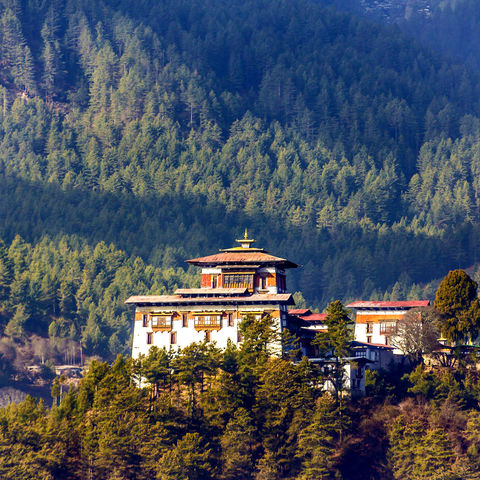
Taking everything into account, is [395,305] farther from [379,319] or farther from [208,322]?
[208,322]

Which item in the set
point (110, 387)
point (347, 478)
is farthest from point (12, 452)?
point (347, 478)

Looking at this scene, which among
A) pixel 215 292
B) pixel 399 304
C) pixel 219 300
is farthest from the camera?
pixel 399 304

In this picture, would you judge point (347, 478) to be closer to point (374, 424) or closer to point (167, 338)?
point (374, 424)

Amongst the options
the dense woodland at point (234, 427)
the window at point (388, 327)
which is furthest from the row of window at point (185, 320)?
the window at point (388, 327)

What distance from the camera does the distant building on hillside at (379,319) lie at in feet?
497

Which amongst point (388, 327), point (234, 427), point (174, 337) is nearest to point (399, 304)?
point (388, 327)

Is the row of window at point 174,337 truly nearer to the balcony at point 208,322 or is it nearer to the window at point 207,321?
the balcony at point 208,322

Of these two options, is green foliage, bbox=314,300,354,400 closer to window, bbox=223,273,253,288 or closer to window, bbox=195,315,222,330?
window, bbox=195,315,222,330

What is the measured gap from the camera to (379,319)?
154m

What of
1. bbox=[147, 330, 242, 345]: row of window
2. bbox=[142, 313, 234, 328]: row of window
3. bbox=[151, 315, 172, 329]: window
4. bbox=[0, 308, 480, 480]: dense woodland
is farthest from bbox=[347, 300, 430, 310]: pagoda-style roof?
bbox=[151, 315, 172, 329]: window

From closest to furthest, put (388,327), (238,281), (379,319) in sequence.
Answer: (238,281) < (388,327) < (379,319)

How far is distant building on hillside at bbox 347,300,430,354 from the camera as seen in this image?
151 metres

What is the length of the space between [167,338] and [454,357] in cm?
3385

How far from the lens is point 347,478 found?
428 feet
